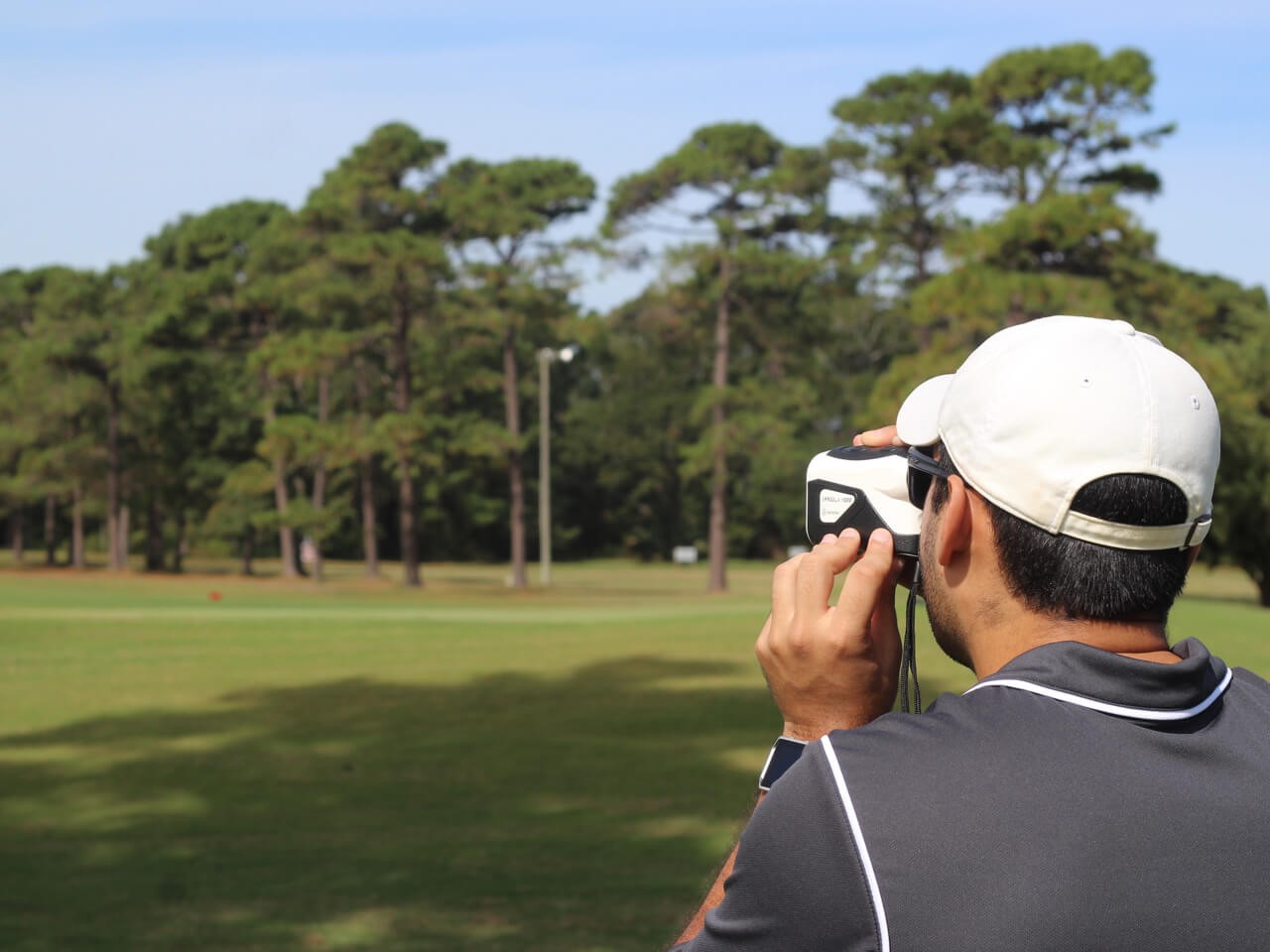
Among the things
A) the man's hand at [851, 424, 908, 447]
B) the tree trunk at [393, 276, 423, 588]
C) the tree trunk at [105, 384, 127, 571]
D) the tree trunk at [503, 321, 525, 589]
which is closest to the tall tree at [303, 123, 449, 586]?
the tree trunk at [393, 276, 423, 588]

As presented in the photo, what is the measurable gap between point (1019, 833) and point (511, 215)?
4449 cm

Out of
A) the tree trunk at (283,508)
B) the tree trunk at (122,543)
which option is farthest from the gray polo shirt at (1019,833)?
the tree trunk at (122,543)

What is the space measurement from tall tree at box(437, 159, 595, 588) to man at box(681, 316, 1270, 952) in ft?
140

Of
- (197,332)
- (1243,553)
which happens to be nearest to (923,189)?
(1243,553)

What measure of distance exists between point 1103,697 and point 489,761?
10.6m

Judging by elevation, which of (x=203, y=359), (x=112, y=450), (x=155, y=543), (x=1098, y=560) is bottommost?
(x=155, y=543)

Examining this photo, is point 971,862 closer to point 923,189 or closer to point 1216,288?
point 923,189

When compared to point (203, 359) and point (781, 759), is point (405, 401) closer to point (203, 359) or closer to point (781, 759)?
point (203, 359)

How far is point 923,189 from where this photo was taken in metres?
44.2

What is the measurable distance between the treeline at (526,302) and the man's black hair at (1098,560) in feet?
122

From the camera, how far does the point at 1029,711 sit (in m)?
1.61

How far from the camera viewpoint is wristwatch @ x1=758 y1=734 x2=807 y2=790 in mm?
1812

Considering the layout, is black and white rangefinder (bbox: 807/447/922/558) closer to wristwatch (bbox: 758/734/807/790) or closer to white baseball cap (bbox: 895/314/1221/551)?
white baseball cap (bbox: 895/314/1221/551)

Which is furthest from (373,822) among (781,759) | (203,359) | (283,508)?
(203,359)
